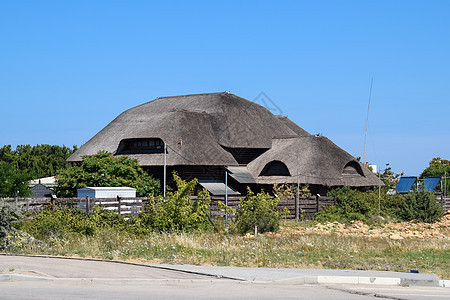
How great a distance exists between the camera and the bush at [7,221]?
2028 cm

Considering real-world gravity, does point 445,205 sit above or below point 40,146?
below

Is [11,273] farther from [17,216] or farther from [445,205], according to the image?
[445,205]

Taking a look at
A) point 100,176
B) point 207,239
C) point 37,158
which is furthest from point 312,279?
point 37,158

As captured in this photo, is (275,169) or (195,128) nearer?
(275,169)

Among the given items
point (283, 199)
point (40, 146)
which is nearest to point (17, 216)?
point (283, 199)

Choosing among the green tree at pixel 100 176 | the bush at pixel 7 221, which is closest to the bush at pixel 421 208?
the green tree at pixel 100 176

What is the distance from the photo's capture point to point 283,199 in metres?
40.9

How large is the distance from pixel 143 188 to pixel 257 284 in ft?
111

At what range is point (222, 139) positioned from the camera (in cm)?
5666

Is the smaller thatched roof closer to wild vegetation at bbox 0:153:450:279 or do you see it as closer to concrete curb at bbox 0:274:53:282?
wild vegetation at bbox 0:153:450:279

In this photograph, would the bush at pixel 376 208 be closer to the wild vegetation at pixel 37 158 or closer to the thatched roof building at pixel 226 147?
the thatched roof building at pixel 226 147

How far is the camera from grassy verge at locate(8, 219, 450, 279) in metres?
17.3

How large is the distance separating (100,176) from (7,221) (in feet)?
79.2

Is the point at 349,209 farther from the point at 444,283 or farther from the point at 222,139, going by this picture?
the point at 444,283
